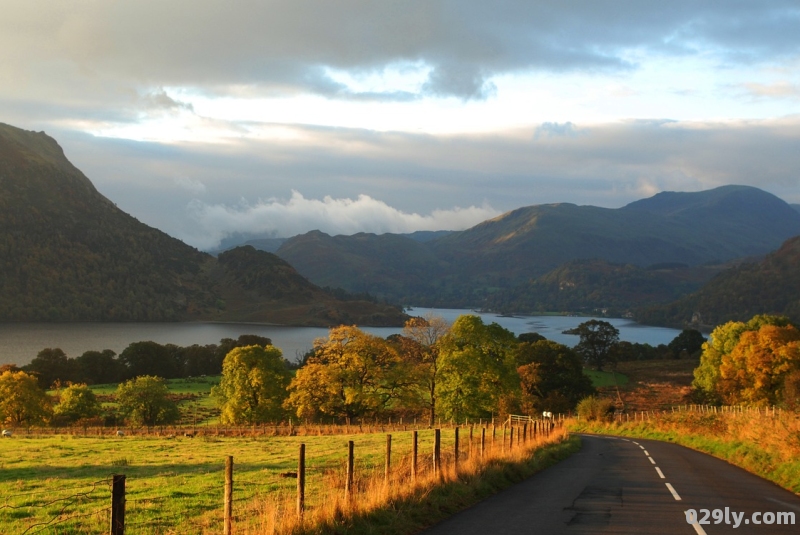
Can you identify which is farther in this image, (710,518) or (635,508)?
(635,508)

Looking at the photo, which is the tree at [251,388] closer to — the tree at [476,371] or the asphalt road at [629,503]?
the tree at [476,371]

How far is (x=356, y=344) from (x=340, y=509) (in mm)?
59334

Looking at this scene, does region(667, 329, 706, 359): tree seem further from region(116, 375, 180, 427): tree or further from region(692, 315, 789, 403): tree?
region(116, 375, 180, 427): tree

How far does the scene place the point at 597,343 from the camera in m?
141

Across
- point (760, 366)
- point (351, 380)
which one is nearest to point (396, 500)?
point (351, 380)

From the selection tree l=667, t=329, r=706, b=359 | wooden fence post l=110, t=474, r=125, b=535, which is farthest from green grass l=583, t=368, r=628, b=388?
wooden fence post l=110, t=474, r=125, b=535

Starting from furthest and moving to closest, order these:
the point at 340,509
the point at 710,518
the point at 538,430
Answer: the point at 538,430, the point at 710,518, the point at 340,509

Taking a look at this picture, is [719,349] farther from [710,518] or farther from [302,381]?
[710,518]

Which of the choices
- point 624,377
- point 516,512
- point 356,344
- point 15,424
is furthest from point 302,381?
point 624,377

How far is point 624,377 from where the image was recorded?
126 m

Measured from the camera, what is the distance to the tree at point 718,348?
8981 cm

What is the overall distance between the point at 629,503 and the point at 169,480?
16.5 m

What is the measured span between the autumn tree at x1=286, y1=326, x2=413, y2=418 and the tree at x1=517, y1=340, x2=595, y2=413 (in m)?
25.3

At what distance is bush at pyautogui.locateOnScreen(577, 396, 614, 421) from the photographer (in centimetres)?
6375
